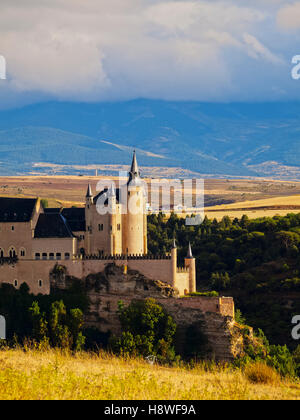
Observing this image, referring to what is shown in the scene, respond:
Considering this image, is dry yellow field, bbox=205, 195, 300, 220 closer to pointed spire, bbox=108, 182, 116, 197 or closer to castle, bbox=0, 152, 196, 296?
castle, bbox=0, 152, 196, 296

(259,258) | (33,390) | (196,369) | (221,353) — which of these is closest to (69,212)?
(221,353)

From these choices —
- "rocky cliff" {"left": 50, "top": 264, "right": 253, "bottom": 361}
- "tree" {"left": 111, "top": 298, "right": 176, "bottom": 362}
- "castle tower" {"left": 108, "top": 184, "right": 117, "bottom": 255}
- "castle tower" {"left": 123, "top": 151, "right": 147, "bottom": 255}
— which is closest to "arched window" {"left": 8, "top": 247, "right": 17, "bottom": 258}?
"rocky cliff" {"left": 50, "top": 264, "right": 253, "bottom": 361}

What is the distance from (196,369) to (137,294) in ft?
146

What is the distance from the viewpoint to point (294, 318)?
79.8 meters

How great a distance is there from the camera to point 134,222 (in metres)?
76.1

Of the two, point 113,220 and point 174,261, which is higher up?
point 113,220

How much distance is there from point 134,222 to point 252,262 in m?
22.0

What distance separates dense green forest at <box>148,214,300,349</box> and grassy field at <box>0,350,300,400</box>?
4922cm

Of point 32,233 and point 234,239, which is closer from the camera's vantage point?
point 32,233

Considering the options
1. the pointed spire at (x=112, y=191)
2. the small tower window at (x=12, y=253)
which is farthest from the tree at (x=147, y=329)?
the small tower window at (x=12, y=253)

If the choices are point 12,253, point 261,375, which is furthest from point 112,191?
point 261,375

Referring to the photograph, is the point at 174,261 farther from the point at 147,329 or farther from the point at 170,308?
the point at 147,329

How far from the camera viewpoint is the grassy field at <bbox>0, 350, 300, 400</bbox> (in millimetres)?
22812
